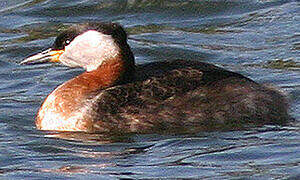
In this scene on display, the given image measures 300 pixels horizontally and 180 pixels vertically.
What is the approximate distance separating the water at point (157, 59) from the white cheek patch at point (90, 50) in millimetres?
837

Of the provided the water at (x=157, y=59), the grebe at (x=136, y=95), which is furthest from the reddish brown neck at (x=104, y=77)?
the water at (x=157, y=59)

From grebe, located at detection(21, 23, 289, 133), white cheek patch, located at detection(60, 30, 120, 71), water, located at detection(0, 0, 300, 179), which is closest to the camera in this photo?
water, located at detection(0, 0, 300, 179)

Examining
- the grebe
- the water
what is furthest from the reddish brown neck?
the water

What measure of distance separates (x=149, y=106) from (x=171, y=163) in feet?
4.46

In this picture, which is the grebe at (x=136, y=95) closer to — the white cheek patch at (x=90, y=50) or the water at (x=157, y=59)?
the white cheek patch at (x=90, y=50)

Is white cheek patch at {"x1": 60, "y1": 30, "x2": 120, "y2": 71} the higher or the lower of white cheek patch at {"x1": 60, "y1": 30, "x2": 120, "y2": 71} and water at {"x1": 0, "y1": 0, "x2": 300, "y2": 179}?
the higher

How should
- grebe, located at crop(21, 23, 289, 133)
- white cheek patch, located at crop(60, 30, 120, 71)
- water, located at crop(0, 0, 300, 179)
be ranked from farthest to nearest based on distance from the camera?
1. white cheek patch, located at crop(60, 30, 120, 71)
2. grebe, located at crop(21, 23, 289, 133)
3. water, located at crop(0, 0, 300, 179)

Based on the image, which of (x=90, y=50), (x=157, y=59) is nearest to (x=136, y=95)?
(x=90, y=50)

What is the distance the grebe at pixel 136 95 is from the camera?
41.1 ft

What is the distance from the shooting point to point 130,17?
18.3m

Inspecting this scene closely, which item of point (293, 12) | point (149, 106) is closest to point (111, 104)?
point (149, 106)

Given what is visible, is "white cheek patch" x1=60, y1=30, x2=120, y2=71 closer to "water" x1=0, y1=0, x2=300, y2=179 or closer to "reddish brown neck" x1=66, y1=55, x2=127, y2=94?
"reddish brown neck" x1=66, y1=55, x2=127, y2=94

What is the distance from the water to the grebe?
0.19 meters

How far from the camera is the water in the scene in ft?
36.7
